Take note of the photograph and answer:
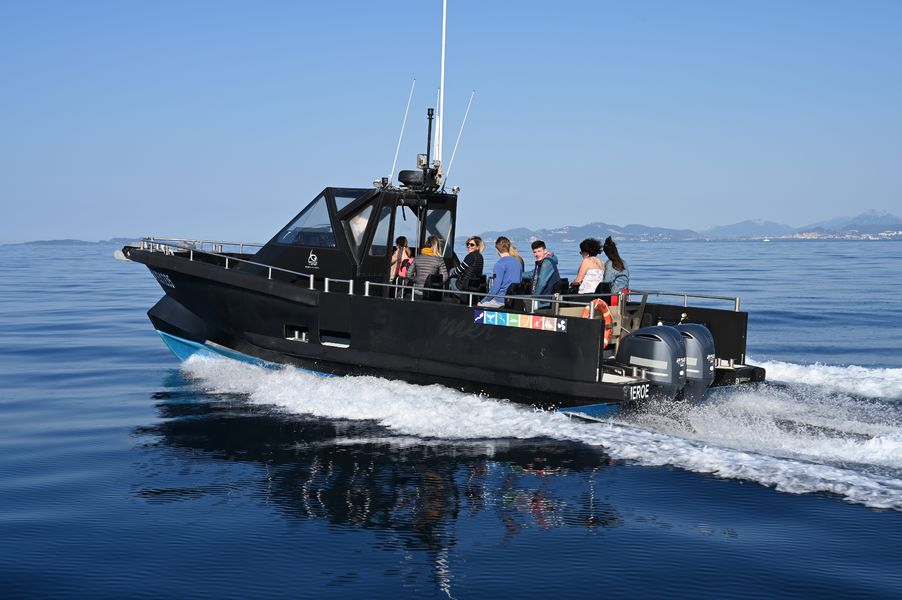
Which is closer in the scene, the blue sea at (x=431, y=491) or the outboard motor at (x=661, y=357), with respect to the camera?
the blue sea at (x=431, y=491)

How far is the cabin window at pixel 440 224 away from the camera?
38.0 ft

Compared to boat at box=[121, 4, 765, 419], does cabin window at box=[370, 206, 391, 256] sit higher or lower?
higher

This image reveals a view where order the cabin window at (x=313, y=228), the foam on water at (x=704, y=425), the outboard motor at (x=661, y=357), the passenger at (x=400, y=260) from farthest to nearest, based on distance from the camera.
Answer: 1. the cabin window at (x=313, y=228)
2. the passenger at (x=400, y=260)
3. the outboard motor at (x=661, y=357)
4. the foam on water at (x=704, y=425)

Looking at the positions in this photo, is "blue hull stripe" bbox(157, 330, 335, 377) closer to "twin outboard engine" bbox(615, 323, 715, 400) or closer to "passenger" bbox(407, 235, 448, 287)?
"passenger" bbox(407, 235, 448, 287)

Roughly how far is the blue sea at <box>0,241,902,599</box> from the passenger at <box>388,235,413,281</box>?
4.62ft

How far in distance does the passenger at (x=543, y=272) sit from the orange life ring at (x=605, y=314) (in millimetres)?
732

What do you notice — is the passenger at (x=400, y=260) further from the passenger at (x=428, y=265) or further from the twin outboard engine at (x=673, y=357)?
the twin outboard engine at (x=673, y=357)

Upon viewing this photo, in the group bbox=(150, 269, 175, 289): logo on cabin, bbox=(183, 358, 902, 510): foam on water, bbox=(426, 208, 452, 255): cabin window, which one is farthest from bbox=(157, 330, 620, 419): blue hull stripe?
bbox=(426, 208, 452, 255): cabin window

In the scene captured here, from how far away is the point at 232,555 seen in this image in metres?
5.35

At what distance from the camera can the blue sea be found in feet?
16.6

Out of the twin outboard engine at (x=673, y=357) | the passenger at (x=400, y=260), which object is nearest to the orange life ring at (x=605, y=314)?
the twin outboard engine at (x=673, y=357)

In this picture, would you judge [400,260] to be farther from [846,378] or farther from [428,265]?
[846,378]

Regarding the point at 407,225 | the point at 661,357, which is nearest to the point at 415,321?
the point at 407,225

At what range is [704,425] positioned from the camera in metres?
8.39
